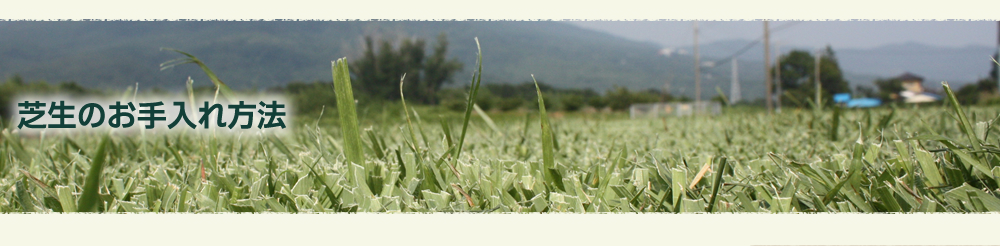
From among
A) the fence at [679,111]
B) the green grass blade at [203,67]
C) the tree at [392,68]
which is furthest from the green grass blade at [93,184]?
the tree at [392,68]

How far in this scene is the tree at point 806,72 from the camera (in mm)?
40469

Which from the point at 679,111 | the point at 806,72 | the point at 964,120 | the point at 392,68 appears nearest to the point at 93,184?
the point at 964,120

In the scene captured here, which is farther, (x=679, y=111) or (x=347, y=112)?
(x=679, y=111)

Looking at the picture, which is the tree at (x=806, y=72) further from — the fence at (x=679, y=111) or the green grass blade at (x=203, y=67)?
the green grass blade at (x=203, y=67)

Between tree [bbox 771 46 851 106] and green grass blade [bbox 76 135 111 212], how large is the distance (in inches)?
1797

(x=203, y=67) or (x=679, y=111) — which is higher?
(x=203, y=67)

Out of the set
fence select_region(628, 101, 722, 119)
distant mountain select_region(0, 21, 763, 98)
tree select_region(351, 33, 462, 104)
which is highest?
distant mountain select_region(0, 21, 763, 98)

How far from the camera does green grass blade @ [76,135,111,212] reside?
0.47 m

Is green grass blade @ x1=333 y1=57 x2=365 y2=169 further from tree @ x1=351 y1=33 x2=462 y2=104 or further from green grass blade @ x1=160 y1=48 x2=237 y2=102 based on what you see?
tree @ x1=351 y1=33 x2=462 y2=104

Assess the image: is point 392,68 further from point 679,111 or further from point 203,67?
point 203,67

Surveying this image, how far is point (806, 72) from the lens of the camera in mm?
43375

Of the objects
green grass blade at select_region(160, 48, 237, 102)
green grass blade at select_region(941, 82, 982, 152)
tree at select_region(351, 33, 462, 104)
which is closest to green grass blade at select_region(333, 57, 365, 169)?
green grass blade at select_region(160, 48, 237, 102)

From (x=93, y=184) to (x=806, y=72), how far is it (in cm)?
5030

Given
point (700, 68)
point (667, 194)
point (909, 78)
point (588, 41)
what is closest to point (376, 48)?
point (667, 194)
